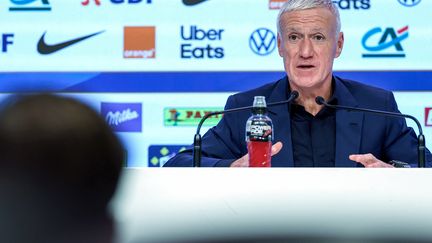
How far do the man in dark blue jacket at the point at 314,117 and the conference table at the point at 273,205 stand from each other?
1.37 m

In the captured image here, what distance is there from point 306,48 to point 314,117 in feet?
1.11

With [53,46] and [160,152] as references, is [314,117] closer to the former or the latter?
[160,152]

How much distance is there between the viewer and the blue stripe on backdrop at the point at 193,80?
4.26 metres

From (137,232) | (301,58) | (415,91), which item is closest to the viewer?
(137,232)

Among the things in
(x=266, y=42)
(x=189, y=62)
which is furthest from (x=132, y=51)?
(x=266, y=42)

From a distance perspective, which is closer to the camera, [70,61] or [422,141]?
[422,141]

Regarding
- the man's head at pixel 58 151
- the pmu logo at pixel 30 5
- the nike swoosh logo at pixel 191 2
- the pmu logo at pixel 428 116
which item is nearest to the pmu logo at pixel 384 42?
the pmu logo at pixel 428 116

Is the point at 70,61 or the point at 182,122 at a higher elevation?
the point at 70,61

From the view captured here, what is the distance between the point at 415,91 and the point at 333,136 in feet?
4.97

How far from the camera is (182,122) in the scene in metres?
4.27

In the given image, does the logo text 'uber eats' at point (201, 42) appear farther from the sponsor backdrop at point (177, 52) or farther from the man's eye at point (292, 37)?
the man's eye at point (292, 37)

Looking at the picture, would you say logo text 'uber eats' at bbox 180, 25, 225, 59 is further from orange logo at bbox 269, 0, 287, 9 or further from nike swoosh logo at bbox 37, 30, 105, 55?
nike swoosh logo at bbox 37, 30, 105, 55

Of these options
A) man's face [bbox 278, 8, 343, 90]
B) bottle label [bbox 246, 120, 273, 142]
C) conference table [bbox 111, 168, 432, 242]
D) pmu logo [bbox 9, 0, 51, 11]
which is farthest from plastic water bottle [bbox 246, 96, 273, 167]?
pmu logo [bbox 9, 0, 51, 11]

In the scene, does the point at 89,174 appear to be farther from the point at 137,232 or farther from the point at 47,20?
the point at 47,20
